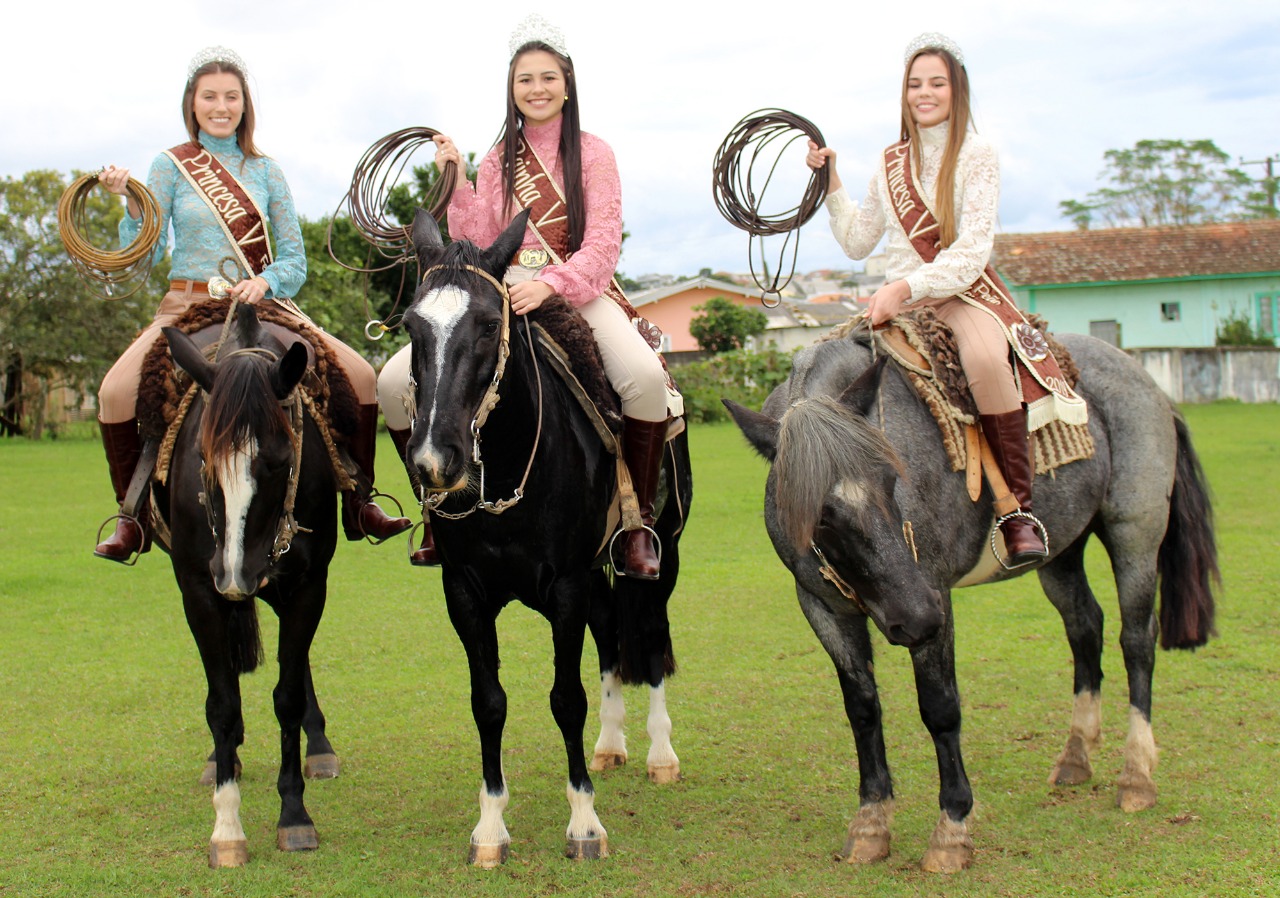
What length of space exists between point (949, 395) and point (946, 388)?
0.10ft

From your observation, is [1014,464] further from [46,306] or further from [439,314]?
[46,306]

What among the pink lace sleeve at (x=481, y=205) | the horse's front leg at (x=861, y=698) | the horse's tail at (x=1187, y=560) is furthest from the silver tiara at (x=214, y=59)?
the horse's tail at (x=1187, y=560)

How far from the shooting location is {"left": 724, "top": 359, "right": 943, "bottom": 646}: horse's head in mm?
3977

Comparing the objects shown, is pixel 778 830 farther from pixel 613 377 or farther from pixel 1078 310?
pixel 1078 310

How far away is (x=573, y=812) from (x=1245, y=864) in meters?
2.48

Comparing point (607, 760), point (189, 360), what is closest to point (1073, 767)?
point (607, 760)

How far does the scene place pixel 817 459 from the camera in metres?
3.98

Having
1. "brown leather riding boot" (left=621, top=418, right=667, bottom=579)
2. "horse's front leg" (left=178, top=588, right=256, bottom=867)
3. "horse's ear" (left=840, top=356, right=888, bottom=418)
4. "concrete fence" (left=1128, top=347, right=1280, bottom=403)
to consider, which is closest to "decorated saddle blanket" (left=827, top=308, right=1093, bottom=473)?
"horse's ear" (left=840, top=356, right=888, bottom=418)

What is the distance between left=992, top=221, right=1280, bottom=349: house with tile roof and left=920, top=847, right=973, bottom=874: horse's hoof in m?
35.3

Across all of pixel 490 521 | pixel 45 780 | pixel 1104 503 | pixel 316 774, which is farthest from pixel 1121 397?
pixel 45 780

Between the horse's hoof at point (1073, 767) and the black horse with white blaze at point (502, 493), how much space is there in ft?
7.04

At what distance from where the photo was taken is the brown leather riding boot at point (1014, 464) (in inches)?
190

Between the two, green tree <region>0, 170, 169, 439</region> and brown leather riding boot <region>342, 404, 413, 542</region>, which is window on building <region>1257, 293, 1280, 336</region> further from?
brown leather riding boot <region>342, 404, 413, 542</region>

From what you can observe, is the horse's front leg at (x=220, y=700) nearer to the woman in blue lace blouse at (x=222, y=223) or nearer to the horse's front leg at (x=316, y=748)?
the woman in blue lace blouse at (x=222, y=223)
